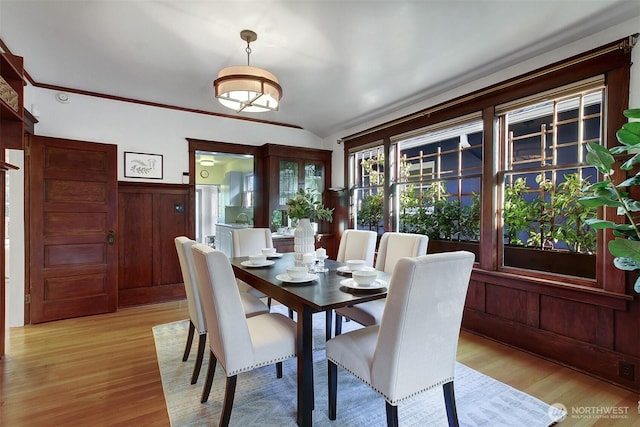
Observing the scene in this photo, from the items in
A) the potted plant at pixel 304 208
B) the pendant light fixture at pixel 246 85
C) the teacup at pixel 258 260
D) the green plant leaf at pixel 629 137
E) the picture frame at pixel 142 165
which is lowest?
the teacup at pixel 258 260

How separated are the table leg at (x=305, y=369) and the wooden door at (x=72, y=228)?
3072mm

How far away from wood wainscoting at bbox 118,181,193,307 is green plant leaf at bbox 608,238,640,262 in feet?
14.0

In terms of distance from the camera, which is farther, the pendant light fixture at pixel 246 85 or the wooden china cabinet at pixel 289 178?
the wooden china cabinet at pixel 289 178

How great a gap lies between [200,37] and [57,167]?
2316mm

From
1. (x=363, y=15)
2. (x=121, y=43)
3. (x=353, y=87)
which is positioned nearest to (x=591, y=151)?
(x=363, y=15)

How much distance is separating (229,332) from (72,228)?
3.04m

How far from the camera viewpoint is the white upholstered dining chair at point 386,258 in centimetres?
235

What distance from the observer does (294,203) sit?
256 centimetres

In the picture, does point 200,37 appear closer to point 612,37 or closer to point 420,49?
point 420,49

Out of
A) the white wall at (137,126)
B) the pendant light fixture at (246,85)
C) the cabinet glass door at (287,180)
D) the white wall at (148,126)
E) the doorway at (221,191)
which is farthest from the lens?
the doorway at (221,191)

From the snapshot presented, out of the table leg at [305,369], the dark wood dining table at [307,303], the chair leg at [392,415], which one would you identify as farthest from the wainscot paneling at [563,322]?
the table leg at [305,369]

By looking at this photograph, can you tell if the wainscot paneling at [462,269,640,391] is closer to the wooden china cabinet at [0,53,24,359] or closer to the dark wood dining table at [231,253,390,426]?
the dark wood dining table at [231,253,390,426]

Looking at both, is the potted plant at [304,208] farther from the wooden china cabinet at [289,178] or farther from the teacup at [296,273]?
the wooden china cabinet at [289,178]

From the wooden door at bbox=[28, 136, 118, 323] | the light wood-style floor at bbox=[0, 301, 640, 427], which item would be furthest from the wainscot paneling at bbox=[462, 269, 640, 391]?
the wooden door at bbox=[28, 136, 118, 323]
